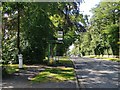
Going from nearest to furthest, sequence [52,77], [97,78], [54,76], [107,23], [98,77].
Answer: [52,77] < [97,78] < [54,76] < [98,77] < [107,23]

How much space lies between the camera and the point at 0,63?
1881cm

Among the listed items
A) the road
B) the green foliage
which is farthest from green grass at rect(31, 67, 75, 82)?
the green foliage

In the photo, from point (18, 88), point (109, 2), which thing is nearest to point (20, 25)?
point (18, 88)

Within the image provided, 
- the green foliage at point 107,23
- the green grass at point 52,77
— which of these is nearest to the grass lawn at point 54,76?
the green grass at point 52,77

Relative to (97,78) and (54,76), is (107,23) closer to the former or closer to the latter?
(97,78)

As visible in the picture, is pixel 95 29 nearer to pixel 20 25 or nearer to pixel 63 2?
pixel 20 25

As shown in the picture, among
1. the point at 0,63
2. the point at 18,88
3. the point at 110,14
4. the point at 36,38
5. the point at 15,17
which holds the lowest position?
the point at 18,88

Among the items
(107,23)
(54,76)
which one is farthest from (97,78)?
(107,23)

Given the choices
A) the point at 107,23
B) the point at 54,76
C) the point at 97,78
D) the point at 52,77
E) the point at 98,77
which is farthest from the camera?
the point at 107,23

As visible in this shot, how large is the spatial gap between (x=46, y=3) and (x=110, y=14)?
51118 millimetres

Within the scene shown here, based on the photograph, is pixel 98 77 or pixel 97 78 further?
pixel 98 77

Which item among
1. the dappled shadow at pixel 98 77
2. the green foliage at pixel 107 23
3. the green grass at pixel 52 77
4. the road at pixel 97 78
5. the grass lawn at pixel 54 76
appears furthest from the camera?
the green foliage at pixel 107 23

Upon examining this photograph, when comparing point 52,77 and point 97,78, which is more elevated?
point 52,77

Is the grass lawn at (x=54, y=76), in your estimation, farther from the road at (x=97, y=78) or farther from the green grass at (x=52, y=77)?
the road at (x=97, y=78)
